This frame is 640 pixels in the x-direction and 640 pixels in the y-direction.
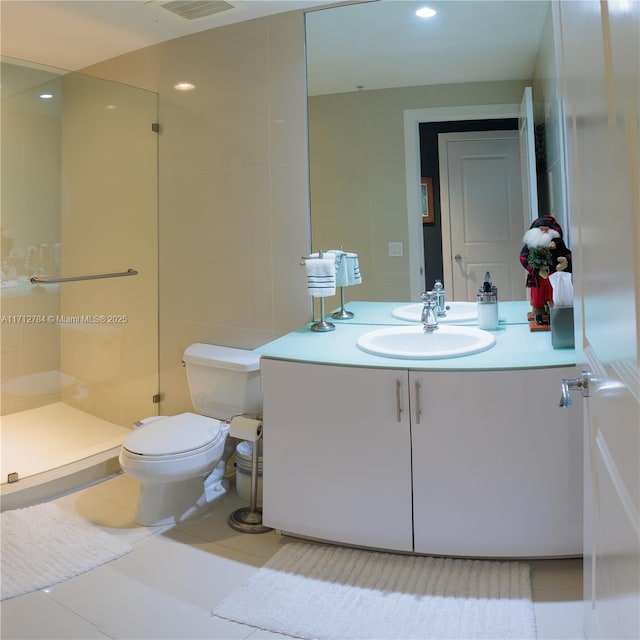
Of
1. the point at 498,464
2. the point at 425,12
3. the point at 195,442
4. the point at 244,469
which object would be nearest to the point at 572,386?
the point at 498,464

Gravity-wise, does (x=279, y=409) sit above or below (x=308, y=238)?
below

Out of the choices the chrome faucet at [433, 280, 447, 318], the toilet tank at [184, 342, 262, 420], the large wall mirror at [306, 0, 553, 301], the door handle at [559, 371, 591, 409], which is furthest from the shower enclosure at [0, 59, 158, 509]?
the door handle at [559, 371, 591, 409]

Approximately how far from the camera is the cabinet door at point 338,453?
6.52 ft

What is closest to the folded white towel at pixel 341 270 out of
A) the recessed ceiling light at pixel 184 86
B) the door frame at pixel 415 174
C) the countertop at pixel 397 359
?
the countertop at pixel 397 359

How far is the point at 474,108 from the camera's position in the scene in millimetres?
2367

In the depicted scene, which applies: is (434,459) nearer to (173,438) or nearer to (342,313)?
(342,313)

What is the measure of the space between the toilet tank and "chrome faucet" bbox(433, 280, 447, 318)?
34.5 inches

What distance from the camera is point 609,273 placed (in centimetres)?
93

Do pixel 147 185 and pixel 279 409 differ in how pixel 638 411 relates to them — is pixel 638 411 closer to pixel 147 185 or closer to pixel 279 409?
pixel 279 409

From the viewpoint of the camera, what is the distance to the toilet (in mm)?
2287

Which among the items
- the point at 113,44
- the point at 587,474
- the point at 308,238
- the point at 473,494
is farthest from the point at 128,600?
the point at 113,44

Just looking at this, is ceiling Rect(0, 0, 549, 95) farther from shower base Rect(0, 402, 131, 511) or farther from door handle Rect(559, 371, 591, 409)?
shower base Rect(0, 402, 131, 511)

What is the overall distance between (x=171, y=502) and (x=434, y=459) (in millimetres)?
1205

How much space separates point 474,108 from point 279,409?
150cm
